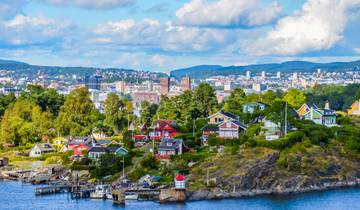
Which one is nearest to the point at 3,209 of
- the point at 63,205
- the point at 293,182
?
the point at 63,205

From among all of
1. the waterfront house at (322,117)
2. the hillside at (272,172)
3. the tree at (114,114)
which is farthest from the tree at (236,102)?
the hillside at (272,172)

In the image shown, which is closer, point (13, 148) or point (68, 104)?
point (13, 148)

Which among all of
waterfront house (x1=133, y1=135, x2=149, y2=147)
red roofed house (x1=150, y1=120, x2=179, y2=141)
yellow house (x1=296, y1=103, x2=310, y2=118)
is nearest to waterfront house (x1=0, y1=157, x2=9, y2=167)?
waterfront house (x1=133, y1=135, x2=149, y2=147)

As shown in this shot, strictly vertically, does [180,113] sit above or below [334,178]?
above

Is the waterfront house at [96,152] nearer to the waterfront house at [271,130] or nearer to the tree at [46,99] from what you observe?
the waterfront house at [271,130]

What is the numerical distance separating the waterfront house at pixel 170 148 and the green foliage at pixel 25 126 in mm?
30056

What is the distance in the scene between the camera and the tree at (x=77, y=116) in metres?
103

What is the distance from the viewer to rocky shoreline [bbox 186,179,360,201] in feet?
212

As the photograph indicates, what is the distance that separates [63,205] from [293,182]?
69.4 feet

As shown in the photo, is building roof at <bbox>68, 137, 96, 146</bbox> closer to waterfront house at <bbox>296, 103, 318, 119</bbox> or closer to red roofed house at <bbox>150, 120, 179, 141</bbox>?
red roofed house at <bbox>150, 120, 179, 141</bbox>

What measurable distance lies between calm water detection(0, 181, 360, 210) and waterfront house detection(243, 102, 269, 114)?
24977 millimetres

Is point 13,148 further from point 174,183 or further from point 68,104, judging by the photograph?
point 174,183

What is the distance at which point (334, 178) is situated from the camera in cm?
7231

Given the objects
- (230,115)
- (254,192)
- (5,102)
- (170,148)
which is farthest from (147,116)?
(254,192)
